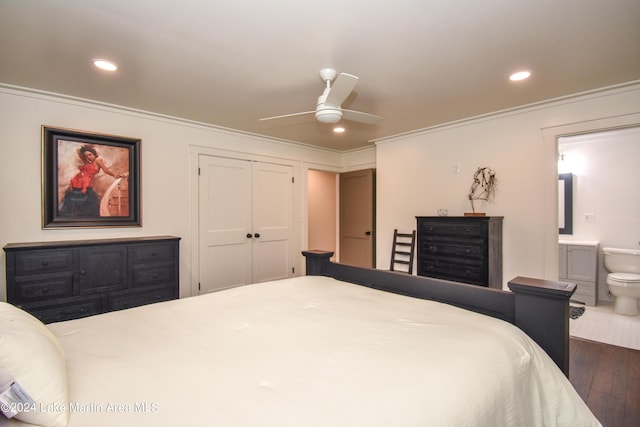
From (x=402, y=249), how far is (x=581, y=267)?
8.05ft

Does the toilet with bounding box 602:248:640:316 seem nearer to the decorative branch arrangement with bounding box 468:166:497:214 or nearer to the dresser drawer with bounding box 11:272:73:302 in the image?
the decorative branch arrangement with bounding box 468:166:497:214

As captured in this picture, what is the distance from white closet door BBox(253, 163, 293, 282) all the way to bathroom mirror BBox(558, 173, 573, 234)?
406 cm

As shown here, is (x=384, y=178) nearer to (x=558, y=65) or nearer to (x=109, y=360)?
(x=558, y=65)

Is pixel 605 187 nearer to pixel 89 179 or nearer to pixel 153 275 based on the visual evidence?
pixel 153 275

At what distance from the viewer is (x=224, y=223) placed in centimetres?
411

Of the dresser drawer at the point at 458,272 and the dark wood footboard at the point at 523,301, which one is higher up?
the dark wood footboard at the point at 523,301

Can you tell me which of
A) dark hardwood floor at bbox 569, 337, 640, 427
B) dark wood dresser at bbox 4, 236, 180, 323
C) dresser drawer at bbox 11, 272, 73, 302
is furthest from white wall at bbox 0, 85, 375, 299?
dark hardwood floor at bbox 569, 337, 640, 427

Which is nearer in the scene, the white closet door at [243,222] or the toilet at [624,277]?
the toilet at [624,277]

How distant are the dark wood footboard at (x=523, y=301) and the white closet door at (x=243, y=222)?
8.49ft

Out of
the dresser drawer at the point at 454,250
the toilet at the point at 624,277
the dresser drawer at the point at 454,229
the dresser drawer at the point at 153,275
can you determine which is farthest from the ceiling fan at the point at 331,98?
the toilet at the point at 624,277

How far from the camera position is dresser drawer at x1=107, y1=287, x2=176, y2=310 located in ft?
9.39

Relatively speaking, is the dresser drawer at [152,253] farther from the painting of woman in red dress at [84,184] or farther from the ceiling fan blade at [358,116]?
the ceiling fan blade at [358,116]

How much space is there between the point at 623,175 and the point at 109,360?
5.77 m

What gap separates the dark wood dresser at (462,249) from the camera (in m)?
3.16
